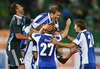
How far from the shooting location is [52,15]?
13.4 meters

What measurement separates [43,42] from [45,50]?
0.19 metres

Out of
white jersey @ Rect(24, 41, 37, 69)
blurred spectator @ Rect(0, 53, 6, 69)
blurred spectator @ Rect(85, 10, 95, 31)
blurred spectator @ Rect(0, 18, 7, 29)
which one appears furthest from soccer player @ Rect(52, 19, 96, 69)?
blurred spectator @ Rect(0, 18, 7, 29)

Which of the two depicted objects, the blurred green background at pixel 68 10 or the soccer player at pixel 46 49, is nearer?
the soccer player at pixel 46 49

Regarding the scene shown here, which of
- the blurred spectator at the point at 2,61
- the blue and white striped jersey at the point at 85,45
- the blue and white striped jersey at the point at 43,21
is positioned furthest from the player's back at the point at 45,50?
the blurred spectator at the point at 2,61

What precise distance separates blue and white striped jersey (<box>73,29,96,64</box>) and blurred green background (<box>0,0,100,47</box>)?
8.11m

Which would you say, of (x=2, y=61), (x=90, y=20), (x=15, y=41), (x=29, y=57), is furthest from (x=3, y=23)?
(x=15, y=41)

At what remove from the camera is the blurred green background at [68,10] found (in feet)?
71.4

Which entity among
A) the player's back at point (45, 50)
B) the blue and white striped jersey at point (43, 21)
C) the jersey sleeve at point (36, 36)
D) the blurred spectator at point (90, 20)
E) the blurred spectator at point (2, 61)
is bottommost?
the player's back at point (45, 50)

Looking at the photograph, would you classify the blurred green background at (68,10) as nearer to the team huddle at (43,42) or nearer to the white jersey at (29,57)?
the white jersey at (29,57)

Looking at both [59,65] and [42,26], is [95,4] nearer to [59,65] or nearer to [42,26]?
[59,65]

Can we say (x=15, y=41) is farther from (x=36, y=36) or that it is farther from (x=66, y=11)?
(x=66, y=11)

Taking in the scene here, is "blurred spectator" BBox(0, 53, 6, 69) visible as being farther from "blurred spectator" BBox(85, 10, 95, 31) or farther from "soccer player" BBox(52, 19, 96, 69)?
"soccer player" BBox(52, 19, 96, 69)

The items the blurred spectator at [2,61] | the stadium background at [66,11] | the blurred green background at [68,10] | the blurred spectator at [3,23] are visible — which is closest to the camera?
the blurred spectator at [2,61]

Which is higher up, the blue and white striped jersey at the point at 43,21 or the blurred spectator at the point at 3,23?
the blurred spectator at the point at 3,23
